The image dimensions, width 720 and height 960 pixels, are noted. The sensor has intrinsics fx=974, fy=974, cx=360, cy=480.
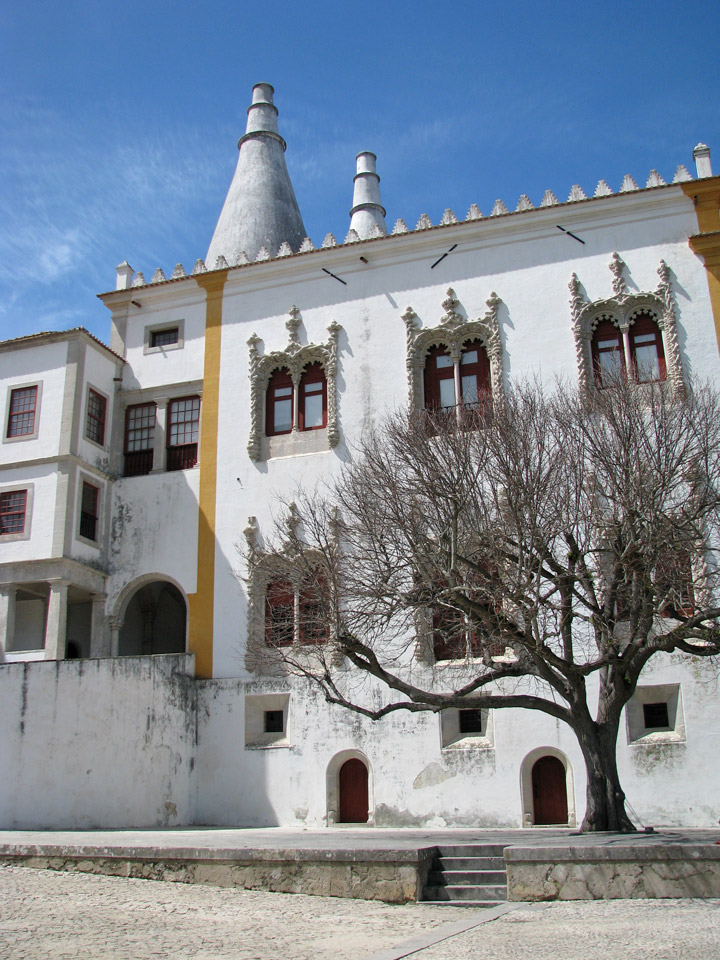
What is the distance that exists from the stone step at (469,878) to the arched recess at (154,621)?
52.6ft

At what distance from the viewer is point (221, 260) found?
2791cm

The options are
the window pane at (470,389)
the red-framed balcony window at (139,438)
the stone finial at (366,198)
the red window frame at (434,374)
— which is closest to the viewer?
the window pane at (470,389)

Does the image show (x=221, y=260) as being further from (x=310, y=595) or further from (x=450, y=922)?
(x=450, y=922)

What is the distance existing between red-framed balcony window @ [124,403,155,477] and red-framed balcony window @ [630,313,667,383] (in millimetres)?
13009

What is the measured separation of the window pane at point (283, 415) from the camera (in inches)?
1018

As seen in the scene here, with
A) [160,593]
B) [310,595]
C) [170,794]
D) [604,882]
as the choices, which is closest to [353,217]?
[160,593]

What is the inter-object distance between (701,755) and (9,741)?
14.7 metres

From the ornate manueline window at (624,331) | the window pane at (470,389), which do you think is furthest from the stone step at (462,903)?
the window pane at (470,389)

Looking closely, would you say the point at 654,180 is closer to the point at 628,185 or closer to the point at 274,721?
the point at 628,185

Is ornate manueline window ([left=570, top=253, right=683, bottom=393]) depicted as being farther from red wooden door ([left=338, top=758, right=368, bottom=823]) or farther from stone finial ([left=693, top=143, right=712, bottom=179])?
red wooden door ([left=338, top=758, right=368, bottom=823])

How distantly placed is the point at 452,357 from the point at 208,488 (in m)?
7.20

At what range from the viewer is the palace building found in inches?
827

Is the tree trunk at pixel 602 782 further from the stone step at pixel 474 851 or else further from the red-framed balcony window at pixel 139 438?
the red-framed balcony window at pixel 139 438

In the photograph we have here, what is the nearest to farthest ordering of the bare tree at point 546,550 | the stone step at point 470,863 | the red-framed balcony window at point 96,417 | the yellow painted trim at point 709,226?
the stone step at point 470,863 → the bare tree at point 546,550 → the yellow painted trim at point 709,226 → the red-framed balcony window at point 96,417
